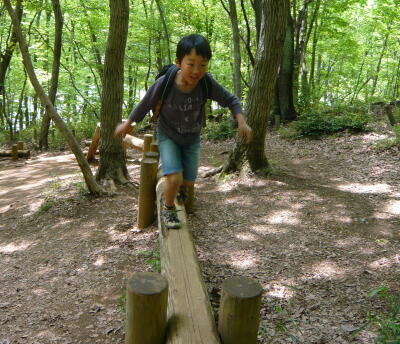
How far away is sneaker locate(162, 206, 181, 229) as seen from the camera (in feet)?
11.9

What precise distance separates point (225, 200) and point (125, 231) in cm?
172

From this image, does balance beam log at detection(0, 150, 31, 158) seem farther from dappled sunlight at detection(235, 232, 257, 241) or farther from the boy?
dappled sunlight at detection(235, 232, 257, 241)

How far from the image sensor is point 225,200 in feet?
19.0

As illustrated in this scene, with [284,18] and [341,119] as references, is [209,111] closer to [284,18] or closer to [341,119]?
[341,119]

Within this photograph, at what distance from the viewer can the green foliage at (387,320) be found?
236cm

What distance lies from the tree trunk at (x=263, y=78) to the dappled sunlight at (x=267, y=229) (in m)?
1.91

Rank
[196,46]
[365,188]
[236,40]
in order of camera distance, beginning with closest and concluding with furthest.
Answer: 1. [196,46]
2. [365,188]
3. [236,40]

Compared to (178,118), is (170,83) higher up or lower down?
higher up

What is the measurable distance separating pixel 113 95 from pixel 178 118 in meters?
3.04

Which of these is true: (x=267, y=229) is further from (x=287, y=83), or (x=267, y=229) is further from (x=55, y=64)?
(x=55, y=64)

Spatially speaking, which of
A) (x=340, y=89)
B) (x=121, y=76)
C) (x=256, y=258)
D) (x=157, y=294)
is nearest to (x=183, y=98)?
(x=256, y=258)

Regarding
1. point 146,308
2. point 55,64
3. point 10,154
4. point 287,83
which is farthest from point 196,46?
point 55,64

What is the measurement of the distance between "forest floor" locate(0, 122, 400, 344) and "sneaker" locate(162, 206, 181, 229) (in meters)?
Answer: 0.54

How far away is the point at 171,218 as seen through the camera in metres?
3.73
